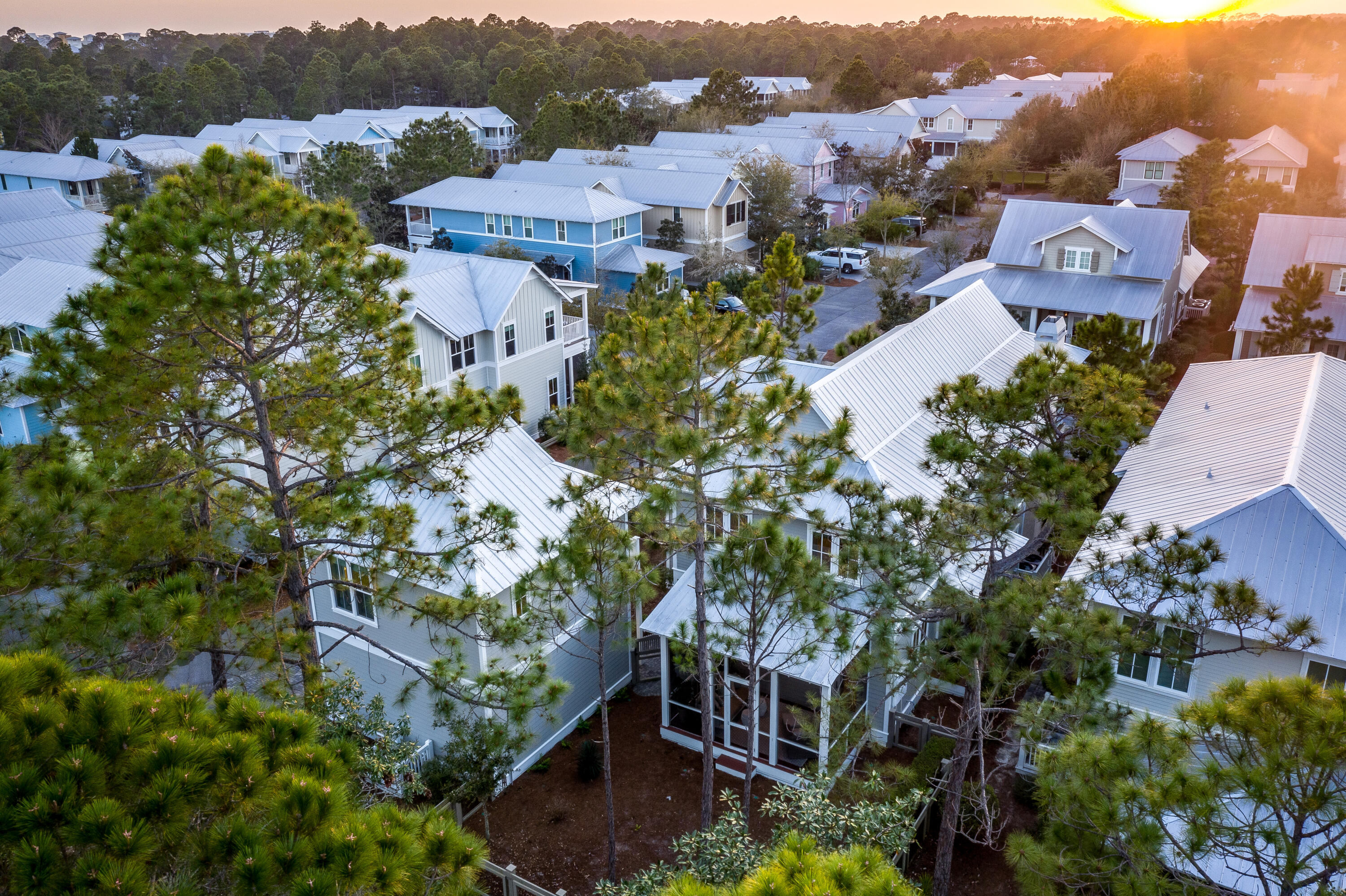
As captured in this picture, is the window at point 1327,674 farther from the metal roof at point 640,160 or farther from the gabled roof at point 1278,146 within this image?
the gabled roof at point 1278,146

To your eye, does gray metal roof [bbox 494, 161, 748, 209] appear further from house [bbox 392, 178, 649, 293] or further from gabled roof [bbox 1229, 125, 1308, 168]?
gabled roof [bbox 1229, 125, 1308, 168]

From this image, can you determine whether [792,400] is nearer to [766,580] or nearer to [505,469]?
[766,580]

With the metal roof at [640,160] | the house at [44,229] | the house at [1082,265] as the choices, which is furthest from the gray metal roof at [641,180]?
the house at [44,229]

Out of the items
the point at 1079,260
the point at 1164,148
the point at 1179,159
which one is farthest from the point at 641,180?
the point at 1164,148

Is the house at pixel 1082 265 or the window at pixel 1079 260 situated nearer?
the house at pixel 1082 265

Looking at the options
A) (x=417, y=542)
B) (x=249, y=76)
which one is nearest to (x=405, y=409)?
(x=417, y=542)

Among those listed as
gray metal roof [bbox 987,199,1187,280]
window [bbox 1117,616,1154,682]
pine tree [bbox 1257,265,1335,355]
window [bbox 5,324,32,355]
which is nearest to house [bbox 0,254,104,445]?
window [bbox 5,324,32,355]

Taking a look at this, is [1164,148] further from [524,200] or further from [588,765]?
[588,765]
